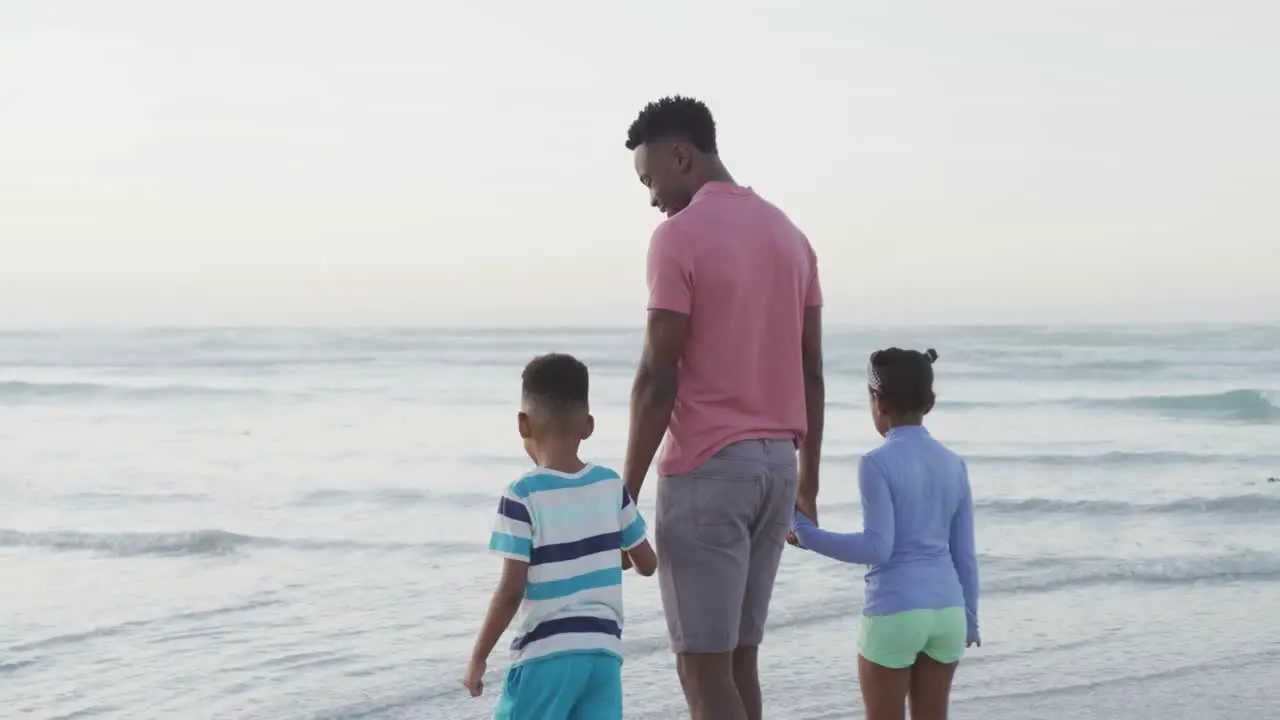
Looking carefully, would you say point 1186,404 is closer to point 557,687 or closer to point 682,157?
point 682,157

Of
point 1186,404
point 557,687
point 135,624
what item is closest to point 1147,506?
point 135,624

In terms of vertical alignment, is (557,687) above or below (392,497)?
above

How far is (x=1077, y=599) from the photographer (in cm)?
786

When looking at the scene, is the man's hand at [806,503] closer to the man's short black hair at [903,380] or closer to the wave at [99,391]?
the man's short black hair at [903,380]

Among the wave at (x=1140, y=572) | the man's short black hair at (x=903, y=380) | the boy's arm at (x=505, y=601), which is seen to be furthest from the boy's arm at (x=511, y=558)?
the wave at (x=1140, y=572)

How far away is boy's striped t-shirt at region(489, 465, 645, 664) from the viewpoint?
121 inches

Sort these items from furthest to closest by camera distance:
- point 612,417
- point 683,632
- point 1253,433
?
point 612,417 → point 1253,433 → point 683,632

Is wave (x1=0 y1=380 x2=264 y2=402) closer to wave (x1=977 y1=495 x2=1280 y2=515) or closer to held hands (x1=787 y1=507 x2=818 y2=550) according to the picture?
wave (x1=977 y1=495 x2=1280 y2=515)

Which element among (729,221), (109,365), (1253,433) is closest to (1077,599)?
(729,221)

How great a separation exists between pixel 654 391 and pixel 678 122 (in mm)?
688

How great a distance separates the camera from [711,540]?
3342mm

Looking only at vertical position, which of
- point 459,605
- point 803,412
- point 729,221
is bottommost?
point 459,605

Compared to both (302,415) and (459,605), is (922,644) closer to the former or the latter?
(459,605)

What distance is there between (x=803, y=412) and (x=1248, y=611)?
16.8ft
